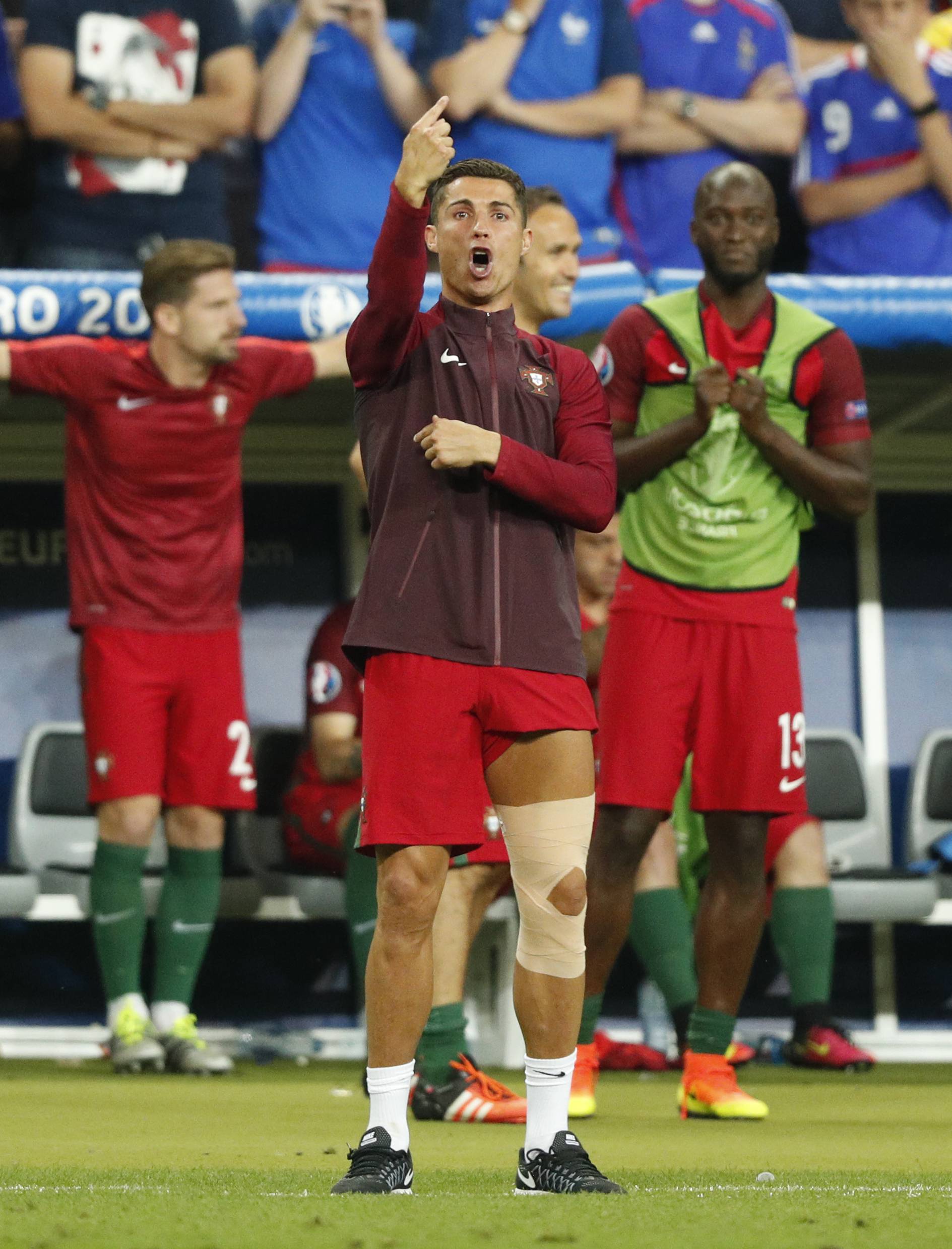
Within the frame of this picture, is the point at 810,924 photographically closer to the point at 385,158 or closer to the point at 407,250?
the point at 385,158

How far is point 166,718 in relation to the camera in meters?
6.23

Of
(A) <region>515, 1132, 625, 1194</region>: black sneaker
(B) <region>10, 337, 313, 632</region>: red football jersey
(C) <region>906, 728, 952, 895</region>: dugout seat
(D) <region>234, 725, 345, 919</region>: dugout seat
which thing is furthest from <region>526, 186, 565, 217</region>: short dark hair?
(C) <region>906, 728, 952, 895</region>: dugout seat

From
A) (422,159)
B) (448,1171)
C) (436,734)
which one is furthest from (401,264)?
(448,1171)

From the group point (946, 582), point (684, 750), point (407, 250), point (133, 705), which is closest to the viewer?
point (407, 250)

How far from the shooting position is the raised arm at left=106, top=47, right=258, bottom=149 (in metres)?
6.82

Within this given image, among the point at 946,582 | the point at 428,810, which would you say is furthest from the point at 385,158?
the point at 428,810

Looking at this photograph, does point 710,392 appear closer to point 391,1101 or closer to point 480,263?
point 480,263

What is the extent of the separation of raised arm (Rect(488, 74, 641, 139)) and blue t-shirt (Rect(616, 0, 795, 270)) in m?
0.23

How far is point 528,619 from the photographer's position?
Result: 11.1 feet

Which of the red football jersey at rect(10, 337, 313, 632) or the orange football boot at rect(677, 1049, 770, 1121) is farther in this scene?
the red football jersey at rect(10, 337, 313, 632)

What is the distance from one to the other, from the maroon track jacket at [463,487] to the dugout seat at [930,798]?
15.2 ft

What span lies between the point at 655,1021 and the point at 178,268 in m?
3.12

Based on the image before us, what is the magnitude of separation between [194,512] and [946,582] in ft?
11.5

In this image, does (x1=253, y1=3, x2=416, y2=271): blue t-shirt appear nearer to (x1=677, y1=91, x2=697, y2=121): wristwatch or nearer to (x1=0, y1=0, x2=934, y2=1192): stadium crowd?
(x1=0, y1=0, x2=934, y2=1192): stadium crowd
